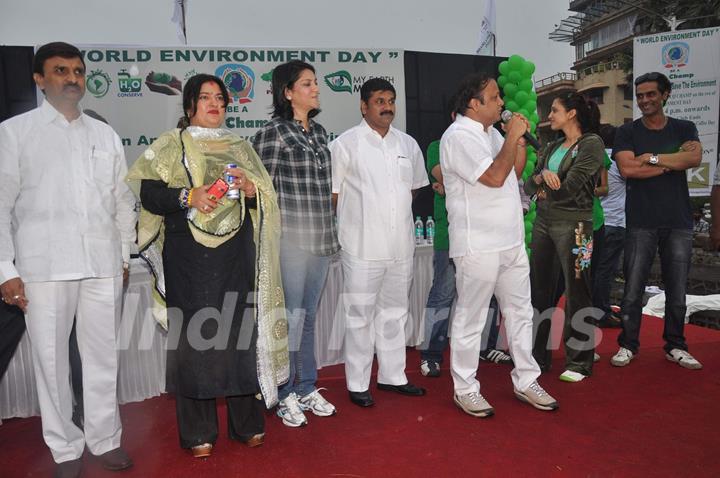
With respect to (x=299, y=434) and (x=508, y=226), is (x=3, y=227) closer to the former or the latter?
(x=299, y=434)

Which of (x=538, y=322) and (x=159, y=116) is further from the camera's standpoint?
(x=159, y=116)

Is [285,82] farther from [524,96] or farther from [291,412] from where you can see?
[524,96]

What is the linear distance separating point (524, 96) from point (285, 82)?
6.87 ft

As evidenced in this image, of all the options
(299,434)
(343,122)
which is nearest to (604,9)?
(343,122)

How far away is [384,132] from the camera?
118 inches

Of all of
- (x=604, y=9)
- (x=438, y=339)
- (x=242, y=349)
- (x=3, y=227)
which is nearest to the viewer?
(x=3, y=227)

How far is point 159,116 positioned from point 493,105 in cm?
273

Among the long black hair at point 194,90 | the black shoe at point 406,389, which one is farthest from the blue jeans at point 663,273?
the long black hair at point 194,90

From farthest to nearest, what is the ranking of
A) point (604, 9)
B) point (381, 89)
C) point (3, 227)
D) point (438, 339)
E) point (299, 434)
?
point (604, 9)
point (438, 339)
point (381, 89)
point (299, 434)
point (3, 227)

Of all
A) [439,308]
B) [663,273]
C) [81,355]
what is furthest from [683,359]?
[81,355]

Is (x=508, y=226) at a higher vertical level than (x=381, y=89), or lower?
lower

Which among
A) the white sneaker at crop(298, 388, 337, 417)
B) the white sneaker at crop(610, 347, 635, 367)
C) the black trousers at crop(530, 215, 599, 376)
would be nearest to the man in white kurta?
the white sneaker at crop(298, 388, 337, 417)

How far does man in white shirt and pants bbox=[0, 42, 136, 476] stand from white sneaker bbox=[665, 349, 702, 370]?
3125 millimetres

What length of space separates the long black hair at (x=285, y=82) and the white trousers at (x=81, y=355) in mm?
1059
